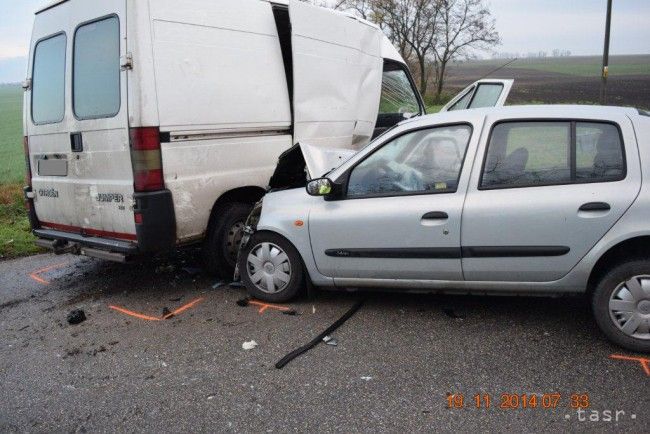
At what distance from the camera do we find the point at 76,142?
4734 millimetres

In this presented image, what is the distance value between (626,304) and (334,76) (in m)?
3.82

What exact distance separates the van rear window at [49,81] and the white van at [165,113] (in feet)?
0.06

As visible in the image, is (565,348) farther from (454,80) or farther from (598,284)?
(454,80)

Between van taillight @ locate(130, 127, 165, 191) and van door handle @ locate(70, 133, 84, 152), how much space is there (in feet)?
2.58

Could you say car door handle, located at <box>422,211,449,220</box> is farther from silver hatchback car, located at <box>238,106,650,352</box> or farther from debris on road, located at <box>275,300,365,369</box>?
debris on road, located at <box>275,300,365,369</box>

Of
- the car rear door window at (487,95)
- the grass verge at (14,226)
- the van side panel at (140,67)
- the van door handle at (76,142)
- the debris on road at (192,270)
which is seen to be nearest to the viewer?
the van side panel at (140,67)

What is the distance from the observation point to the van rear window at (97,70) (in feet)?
14.2

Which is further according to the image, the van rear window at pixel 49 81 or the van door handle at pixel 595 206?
the van rear window at pixel 49 81

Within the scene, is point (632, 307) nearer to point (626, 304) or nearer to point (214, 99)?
point (626, 304)

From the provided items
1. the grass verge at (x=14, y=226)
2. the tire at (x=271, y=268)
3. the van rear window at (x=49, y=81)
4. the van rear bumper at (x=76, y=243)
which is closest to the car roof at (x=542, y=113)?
the tire at (x=271, y=268)

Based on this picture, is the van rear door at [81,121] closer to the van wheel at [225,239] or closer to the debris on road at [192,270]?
the van wheel at [225,239]

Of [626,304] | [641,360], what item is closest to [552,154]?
[626,304]

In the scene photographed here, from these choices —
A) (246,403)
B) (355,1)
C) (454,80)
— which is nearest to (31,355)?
(246,403)

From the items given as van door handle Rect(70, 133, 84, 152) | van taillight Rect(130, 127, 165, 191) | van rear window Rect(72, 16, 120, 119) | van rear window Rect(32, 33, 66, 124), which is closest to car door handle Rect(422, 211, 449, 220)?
van taillight Rect(130, 127, 165, 191)
